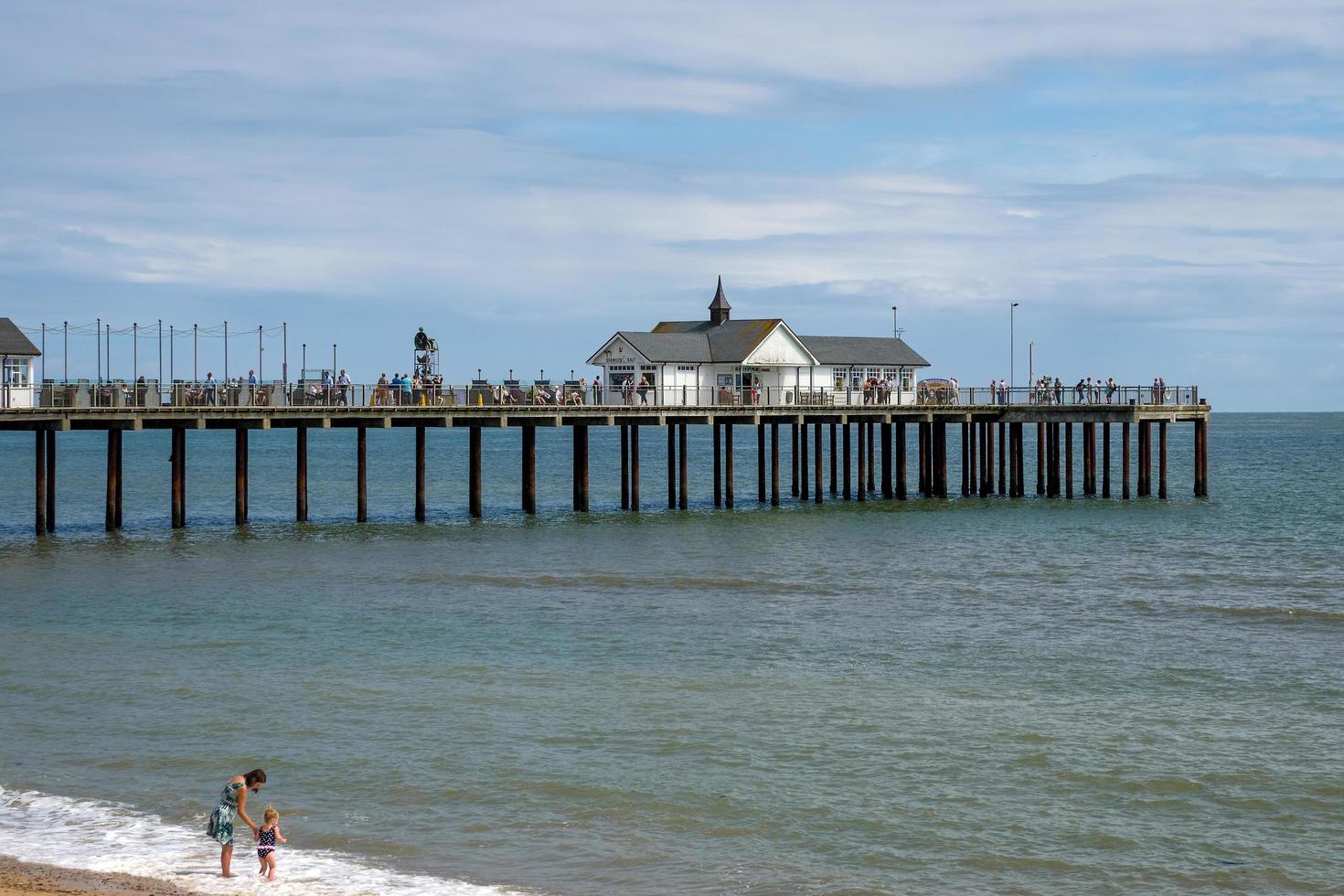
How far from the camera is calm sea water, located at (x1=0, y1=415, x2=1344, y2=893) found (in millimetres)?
15031

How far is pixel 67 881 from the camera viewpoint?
45.2 ft

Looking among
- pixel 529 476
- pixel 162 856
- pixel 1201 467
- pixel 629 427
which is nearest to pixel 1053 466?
pixel 1201 467

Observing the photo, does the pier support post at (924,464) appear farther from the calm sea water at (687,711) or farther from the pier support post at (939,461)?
the calm sea water at (687,711)

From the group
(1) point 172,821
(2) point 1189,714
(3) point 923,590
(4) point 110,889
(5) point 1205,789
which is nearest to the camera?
(4) point 110,889

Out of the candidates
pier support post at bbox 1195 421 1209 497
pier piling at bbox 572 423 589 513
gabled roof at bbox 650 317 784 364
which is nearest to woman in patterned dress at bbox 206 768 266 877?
pier piling at bbox 572 423 589 513

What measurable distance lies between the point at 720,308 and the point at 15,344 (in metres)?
28.8

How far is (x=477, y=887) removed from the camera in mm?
13914

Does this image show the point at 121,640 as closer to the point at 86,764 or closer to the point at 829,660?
the point at 86,764

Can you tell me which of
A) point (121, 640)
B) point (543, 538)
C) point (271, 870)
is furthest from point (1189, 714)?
point (543, 538)

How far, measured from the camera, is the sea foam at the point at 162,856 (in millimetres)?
13891

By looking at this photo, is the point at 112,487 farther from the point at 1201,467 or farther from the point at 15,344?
the point at 1201,467

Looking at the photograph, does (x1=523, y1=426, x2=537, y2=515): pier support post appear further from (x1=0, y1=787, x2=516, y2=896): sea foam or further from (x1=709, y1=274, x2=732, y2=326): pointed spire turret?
(x1=0, y1=787, x2=516, y2=896): sea foam

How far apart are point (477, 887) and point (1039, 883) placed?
16.8 ft

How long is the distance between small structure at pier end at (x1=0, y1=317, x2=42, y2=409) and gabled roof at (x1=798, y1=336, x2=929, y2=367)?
2841 cm
